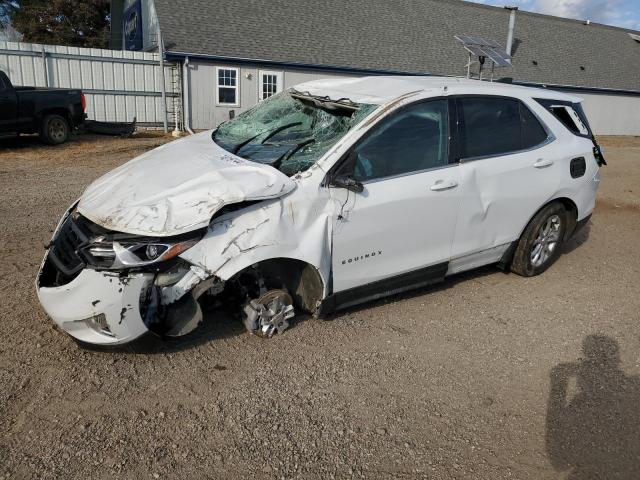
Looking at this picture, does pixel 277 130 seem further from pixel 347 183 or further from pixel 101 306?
pixel 101 306

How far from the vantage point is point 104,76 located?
17.2 meters

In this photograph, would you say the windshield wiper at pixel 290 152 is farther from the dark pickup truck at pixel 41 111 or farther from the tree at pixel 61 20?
the tree at pixel 61 20

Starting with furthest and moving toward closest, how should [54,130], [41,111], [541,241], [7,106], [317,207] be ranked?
1. [54,130]
2. [41,111]
3. [7,106]
4. [541,241]
5. [317,207]

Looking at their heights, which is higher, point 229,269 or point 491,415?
point 229,269

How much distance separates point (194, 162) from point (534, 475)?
284 cm

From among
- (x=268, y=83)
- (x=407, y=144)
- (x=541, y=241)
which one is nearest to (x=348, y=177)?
(x=407, y=144)

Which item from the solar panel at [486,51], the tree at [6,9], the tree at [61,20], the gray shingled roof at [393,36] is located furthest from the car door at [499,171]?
the tree at [6,9]

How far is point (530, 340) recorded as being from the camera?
13.5 ft

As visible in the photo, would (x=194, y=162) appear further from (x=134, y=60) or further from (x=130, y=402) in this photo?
(x=134, y=60)

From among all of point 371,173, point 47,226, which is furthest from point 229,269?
point 47,226

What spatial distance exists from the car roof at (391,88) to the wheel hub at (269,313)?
1.62 meters

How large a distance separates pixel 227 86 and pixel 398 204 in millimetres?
15981

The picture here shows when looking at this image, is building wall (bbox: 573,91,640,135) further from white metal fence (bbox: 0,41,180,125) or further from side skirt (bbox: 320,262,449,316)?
side skirt (bbox: 320,262,449,316)

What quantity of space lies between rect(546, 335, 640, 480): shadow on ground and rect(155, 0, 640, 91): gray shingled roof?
16.6 metres
